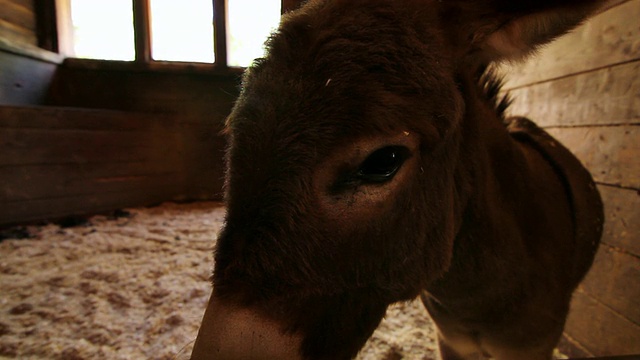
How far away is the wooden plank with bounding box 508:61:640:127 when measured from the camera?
177 cm

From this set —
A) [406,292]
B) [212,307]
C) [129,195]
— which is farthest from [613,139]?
[129,195]

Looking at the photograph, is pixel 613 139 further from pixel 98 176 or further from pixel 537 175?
pixel 98 176

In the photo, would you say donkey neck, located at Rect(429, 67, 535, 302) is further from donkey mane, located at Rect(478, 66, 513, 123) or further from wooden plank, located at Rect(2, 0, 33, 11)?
wooden plank, located at Rect(2, 0, 33, 11)

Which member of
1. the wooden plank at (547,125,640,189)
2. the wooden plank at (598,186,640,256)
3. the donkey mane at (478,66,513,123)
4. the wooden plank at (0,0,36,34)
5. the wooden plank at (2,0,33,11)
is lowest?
the wooden plank at (598,186,640,256)

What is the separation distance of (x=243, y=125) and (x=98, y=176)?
4914 millimetres

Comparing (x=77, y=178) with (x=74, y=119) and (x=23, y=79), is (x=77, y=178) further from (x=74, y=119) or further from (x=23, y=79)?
(x=23, y=79)

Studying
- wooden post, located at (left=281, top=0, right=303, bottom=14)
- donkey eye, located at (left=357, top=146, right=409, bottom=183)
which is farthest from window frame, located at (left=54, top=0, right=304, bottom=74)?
donkey eye, located at (left=357, top=146, right=409, bottom=183)

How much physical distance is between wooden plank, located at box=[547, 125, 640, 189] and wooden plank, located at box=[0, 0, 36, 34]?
688 centimetres

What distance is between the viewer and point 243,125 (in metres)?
0.81

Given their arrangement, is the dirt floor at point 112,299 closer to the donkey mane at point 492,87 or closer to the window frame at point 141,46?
the donkey mane at point 492,87

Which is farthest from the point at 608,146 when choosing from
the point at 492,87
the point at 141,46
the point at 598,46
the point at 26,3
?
the point at 26,3

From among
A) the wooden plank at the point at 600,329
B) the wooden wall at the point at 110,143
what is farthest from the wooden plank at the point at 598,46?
the wooden wall at the point at 110,143

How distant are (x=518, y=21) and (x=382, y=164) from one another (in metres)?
0.61

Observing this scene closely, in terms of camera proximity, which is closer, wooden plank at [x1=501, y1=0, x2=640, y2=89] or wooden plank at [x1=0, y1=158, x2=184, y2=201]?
wooden plank at [x1=501, y1=0, x2=640, y2=89]
